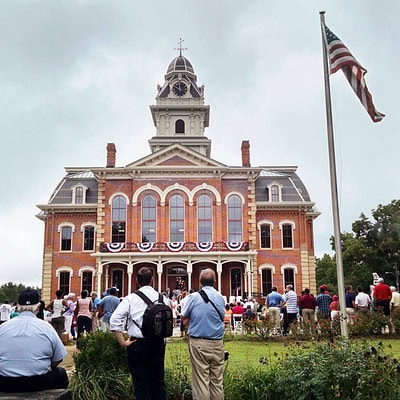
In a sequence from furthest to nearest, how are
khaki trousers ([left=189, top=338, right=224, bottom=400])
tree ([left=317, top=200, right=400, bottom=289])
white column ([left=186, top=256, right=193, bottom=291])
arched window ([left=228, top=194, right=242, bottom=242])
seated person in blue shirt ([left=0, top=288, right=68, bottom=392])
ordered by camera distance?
tree ([left=317, top=200, right=400, bottom=289]), arched window ([left=228, top=194, right=242, bottom=242]), white column ([left=186, top=256, right=193, bottom=291]), khaki trousers ([left=189, top=338, right=224, bottom=400]), seated person in blue shirt ([left=0, top=288, right=68, bottom=392])

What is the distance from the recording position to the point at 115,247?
3388 cm

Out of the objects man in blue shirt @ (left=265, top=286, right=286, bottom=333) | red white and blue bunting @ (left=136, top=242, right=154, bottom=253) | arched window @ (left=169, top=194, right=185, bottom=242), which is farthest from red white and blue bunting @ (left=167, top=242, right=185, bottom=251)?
man in blue shirt @ (left=265, top=286, right=286, bottom=333)

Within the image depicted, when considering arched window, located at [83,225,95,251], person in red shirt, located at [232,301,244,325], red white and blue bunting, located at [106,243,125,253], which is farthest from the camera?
arched window, located at [83,225,95,251]

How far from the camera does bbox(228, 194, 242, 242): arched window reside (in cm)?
3528

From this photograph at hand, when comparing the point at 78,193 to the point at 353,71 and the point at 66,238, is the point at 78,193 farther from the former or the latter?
the point at 353,71

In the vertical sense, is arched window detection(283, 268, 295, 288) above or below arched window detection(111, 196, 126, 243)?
below

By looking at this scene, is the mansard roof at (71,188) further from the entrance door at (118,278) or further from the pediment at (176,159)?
the entrance door at (118,278)

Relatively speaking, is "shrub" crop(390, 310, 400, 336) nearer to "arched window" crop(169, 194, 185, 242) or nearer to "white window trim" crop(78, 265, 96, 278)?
"arched window" crop(169, 194, 185, 242)

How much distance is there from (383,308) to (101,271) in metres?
21.9

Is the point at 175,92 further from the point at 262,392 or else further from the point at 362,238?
the point at 262,392

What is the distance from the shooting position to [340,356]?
19.2ft

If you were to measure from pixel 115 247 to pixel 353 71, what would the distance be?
82.8 ft

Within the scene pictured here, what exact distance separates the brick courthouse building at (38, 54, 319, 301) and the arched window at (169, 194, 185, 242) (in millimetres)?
68

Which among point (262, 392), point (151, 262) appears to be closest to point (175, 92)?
point (151, 262)
